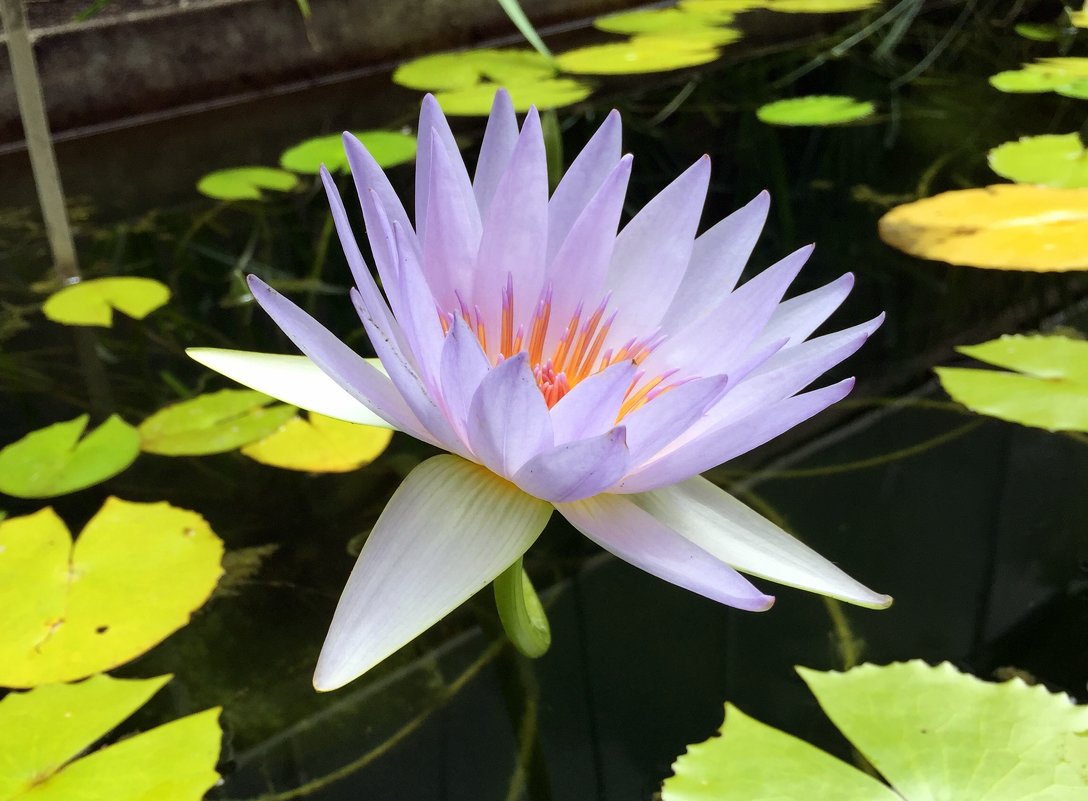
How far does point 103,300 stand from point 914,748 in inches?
44.1

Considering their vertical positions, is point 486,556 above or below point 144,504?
above

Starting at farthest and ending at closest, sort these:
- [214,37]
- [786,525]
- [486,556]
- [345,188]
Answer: [214,37]
[345,188]
[786,525]
[486,556]

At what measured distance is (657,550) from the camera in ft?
1.67

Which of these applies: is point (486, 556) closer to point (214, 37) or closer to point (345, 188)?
point (345, 188)

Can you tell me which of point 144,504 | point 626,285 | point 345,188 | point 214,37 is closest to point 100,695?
point 144,504

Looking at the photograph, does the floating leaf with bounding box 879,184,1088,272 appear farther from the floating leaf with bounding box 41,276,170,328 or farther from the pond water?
the floating leaf with bounding box 41,276,170,328

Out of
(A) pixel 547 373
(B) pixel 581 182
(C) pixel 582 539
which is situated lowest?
(C) pixel 582 539

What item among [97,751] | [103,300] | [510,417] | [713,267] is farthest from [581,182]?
[103,300]

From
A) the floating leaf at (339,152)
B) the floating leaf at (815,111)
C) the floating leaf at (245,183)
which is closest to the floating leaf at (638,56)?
the floating leaf at (815,111)

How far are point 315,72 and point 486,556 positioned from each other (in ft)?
6.52

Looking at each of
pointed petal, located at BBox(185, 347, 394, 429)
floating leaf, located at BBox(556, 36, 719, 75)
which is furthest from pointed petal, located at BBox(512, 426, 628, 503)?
floating leaf, located at BBox(556, 36, 719, 75)

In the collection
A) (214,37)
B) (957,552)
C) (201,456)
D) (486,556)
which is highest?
(214,37)

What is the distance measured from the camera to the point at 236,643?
763 mm

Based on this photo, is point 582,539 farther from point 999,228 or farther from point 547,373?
point 999,228
